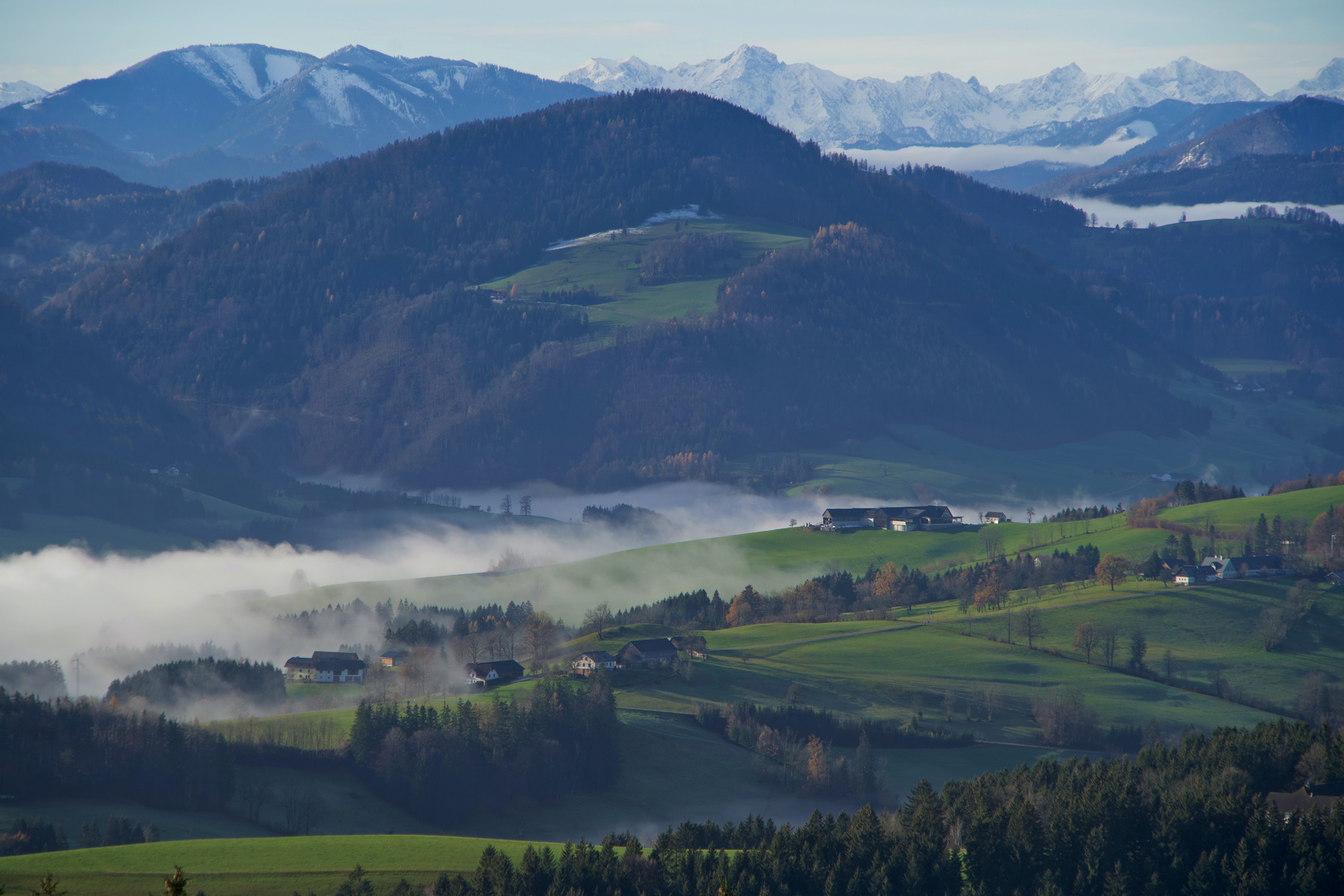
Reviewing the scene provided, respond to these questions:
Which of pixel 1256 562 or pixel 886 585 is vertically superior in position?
pixel 1256 562

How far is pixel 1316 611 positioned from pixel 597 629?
76.9 m

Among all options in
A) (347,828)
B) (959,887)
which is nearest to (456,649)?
(347,828)

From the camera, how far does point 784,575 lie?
614ft

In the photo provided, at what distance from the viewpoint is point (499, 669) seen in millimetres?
130000

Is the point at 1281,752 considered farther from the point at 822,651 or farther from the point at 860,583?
the point at 860,583

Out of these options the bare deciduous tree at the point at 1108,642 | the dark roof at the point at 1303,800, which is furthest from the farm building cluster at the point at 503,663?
the dark roof at the point at 1303,800

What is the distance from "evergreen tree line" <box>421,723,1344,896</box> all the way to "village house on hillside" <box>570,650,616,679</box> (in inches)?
1800

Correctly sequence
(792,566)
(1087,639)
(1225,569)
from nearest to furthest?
(1087,639)
(1225,569)
(792,566)

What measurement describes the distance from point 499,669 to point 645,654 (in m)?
13.8

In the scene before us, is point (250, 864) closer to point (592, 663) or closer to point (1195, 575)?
point (592, 663)

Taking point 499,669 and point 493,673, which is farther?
point 499,669

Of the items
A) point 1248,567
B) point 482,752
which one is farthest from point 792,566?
point 482,752

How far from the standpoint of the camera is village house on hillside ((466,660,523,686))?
421ft

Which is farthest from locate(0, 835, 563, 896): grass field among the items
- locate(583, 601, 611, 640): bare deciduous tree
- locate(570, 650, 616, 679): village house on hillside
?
locate(583, 601, 611, 640): bare deciduous tree
